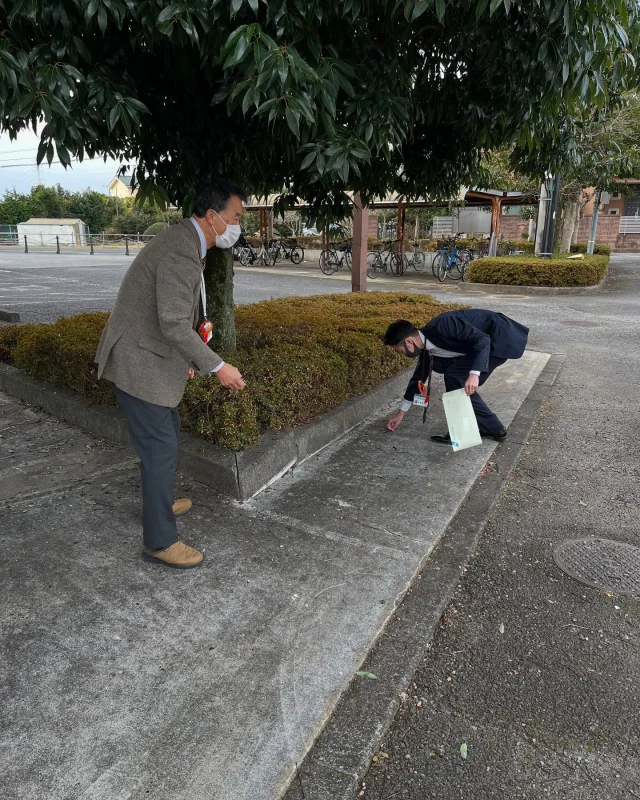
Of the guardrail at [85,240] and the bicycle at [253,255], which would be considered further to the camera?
the guardrail at [85,240]

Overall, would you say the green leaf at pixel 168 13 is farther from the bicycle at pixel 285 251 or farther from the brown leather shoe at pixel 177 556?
the bicycle at pixel 285 251

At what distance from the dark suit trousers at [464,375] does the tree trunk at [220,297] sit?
5.63ft

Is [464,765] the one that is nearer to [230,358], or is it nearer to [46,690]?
[46,690]

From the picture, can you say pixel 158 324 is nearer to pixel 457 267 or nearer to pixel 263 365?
pixel 263 365

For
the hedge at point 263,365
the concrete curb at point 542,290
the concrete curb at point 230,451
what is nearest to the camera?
the concrete curb at point 230,451

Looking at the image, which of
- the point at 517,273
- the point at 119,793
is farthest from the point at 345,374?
the point at 517,273

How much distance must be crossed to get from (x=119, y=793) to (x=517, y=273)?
1514 centimetres

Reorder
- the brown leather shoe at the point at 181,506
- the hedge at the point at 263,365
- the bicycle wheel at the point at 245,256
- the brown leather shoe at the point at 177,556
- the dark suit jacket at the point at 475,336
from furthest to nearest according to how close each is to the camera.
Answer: the bicycle wheel at the point at 245,256 < the dark suit jacket at the point at 475,336 < the hedge at the point at 263,365 < the brown leather shoe at the point at 181,506 < the brown leather shoe at the point at 177,556

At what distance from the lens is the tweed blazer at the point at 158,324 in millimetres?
2537

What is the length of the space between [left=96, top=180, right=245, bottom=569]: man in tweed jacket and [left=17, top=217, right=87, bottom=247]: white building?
48.3 meters

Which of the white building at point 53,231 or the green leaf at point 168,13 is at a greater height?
the green leaf at point 168,13

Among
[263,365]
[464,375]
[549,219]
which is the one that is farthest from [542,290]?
[263,365]

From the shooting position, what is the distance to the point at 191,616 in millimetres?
2506

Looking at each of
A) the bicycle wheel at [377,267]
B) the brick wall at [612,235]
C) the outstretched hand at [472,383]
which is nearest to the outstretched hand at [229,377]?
the outstretched hand at [472,383]
